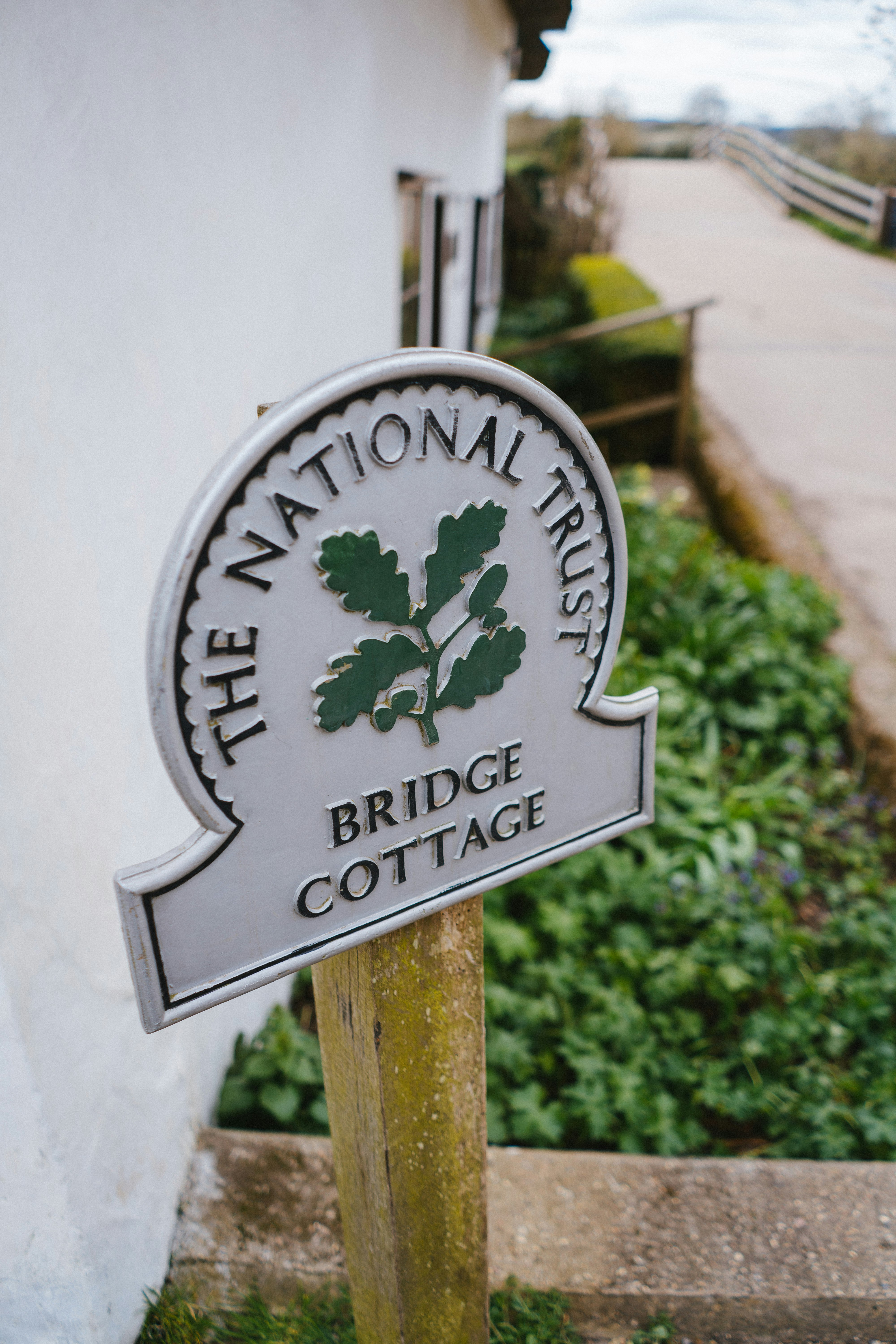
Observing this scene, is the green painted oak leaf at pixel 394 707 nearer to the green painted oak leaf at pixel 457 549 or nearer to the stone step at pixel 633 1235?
the green painted oak leaf at pixel 457 549

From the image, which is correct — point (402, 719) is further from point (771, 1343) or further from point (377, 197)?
point (377, 197)

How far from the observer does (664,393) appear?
718cm

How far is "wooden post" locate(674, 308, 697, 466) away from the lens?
6.73 meters

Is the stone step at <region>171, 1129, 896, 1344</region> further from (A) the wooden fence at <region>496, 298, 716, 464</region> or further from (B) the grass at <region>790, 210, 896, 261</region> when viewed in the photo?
(B) the grass at <region>790, 210, 896, 261</region>

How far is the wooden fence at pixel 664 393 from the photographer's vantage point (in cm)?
657

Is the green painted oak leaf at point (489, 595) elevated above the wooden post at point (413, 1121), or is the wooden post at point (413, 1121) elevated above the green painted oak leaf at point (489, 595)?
the green painted oak leaf at point (489, 595)

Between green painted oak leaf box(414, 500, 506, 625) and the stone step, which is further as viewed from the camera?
the stone step

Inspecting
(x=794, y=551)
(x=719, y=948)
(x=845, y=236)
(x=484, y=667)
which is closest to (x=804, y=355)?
(x=794, y=551)

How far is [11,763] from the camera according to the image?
108 cm

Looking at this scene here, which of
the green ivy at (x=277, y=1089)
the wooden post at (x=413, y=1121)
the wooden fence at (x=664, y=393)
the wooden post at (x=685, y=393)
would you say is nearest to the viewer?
the wooden post at (x=413, y=1121)

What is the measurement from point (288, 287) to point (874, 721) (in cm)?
281

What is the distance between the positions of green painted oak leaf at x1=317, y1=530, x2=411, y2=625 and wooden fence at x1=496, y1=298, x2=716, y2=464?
6.15 meters

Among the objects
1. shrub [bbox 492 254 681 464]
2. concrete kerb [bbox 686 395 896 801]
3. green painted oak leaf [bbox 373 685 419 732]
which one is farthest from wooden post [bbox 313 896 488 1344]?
shrub [bbox 492 254 681 464]

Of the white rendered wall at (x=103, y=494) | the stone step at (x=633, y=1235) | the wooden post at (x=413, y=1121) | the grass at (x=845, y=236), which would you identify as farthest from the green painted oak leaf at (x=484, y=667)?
the grass at (x=845, y=236)
